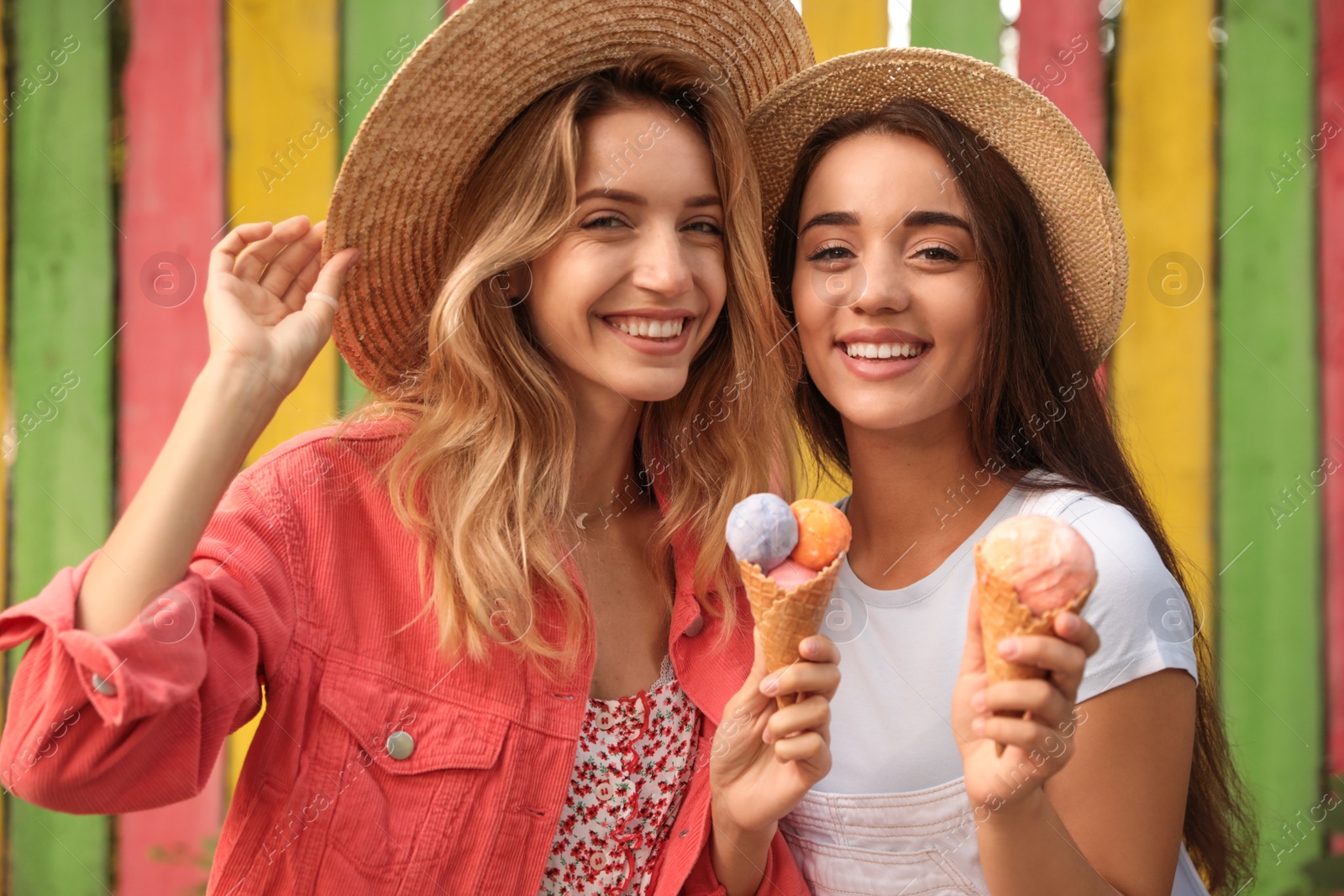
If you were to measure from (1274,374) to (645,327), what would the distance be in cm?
267

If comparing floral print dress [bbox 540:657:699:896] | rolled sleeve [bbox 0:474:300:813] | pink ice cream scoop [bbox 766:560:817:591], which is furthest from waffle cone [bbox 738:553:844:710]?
rolled sleeve [bbox 0:474:300:813]

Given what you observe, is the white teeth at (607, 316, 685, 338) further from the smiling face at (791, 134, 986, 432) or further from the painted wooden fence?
the painted wooden fence

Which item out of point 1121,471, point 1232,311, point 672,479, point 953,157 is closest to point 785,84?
point 953,157

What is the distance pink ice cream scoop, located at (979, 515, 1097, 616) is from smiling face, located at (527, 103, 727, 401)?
41.0 inches

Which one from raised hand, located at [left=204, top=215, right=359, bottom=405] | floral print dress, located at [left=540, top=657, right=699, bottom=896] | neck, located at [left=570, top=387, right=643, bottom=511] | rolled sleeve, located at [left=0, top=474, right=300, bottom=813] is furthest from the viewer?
neck, located at [left=570, top=387, right=643, bottom=511]

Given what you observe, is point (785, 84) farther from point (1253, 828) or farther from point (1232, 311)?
point (1253, 828)

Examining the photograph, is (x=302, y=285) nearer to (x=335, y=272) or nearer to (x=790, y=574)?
(x=335, y=272)

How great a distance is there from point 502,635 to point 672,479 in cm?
71

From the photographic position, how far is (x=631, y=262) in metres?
2.46

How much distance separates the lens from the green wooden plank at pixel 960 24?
3.92 m

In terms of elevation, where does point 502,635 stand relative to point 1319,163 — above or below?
below

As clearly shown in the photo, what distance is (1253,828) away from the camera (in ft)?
11.0

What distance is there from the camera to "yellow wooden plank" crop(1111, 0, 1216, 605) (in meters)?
3.90

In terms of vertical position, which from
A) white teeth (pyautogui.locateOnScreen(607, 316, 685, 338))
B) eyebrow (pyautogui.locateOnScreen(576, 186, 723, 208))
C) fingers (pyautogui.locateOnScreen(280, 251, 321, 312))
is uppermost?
eyebrow (pyautogui.locateOnScreen(576, 186, 723, 208))
